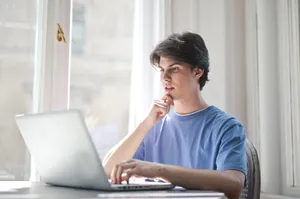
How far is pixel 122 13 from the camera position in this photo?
2.11 meters

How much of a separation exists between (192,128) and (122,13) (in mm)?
787

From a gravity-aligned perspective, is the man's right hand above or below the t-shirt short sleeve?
above

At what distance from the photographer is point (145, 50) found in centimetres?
211

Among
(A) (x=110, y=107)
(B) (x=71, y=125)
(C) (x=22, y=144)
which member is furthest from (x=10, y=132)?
(B) (x=71, y=125)

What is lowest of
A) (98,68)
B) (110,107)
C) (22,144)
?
(22,144)

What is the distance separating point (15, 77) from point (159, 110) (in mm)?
648

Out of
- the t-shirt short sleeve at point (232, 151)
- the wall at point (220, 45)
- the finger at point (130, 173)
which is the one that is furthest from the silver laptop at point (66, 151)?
the wall at point (220, 45)

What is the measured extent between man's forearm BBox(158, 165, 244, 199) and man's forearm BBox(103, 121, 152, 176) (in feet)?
1.79

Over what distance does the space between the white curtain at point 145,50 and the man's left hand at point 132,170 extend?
928 millimetres

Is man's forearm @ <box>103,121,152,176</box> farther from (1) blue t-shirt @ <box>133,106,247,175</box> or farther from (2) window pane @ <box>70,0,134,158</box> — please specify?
(2) window pane @ <box>70,0,134,158</box>

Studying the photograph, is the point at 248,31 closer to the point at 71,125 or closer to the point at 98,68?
the point at 98,68

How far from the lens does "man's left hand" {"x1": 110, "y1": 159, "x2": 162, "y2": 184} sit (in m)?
1.09

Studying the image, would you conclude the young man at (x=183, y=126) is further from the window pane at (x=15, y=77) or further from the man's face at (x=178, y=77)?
the window pane at (x=15, y=77)

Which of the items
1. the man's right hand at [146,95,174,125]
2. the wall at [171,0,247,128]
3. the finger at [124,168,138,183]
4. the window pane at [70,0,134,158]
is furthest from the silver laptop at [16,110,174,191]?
the wall at [171,0,247,128]
